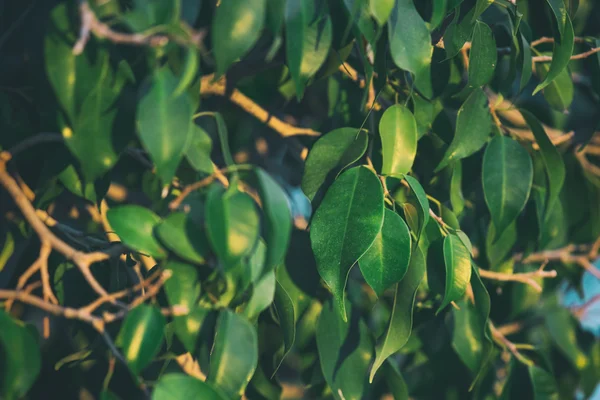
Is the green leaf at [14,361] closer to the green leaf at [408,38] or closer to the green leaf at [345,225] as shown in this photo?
the green leaf at [345,225]

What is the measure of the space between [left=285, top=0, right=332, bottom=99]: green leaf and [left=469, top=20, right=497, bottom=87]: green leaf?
0.58 ft

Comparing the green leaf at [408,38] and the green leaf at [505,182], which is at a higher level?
the green leaf at [408,38]

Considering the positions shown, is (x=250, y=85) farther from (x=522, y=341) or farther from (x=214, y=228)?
(x=522, y=341)

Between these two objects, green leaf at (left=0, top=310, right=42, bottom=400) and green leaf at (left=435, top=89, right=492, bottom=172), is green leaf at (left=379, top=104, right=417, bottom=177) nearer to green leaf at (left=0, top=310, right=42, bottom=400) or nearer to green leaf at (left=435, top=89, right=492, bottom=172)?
green leaf at (left=435, top=89, right=492, bottom=172)

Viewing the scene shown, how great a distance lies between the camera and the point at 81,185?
65 cm

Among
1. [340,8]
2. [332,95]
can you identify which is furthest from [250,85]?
[340,8]

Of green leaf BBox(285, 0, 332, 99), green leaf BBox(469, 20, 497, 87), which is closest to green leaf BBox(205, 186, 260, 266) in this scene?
green leaf BBox(285, 0, 332, 99)

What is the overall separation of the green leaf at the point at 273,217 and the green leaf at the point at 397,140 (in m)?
0.23

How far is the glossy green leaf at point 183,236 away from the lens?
1.55 ft

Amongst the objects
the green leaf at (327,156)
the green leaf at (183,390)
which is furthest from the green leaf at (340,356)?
the green leaf at (183,390)

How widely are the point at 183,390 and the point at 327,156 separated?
294mm

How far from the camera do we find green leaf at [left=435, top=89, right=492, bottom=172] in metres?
0.70

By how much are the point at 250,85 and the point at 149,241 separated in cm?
39

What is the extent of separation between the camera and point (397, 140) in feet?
2.13
